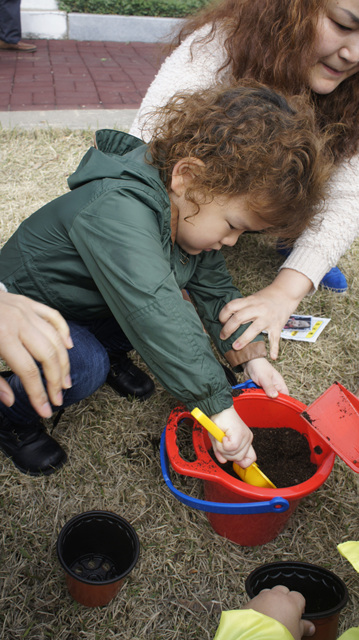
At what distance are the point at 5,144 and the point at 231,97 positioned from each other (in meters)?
2.11

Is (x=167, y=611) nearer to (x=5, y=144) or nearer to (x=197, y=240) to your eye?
(x=197, y=240)

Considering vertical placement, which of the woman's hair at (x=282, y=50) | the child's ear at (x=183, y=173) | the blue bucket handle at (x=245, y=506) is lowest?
the blue bucket handle at (x=245, y=506)

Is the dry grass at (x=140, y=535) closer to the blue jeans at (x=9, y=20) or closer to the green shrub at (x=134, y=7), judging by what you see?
the blue jeans at (x=9, y=20)

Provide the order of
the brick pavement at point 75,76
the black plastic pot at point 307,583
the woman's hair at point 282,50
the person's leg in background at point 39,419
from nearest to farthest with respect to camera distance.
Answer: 1. the black plastic pot at point 307,583
2. the person's leg in background at point 39,419
3. the woman's hair at point 282,50
4. the brick pavement at point 75,76

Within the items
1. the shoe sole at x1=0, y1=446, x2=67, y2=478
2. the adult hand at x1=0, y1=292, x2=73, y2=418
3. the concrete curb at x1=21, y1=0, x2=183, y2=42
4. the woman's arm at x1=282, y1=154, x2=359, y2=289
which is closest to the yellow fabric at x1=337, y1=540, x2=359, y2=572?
the adult hand at x1=0, y1=292, x2=73, y2=418

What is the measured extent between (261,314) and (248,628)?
951mm

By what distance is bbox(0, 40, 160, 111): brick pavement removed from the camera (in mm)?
4004

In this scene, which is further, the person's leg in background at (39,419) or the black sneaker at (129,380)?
the black sneaker at (129,380)

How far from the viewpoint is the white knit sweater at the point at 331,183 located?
1.87 meters

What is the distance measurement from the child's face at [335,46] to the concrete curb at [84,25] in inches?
168

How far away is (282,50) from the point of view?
5.16 feet

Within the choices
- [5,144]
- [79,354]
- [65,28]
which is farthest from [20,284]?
[65,28]

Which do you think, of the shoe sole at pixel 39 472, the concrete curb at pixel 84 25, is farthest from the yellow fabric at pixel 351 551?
the concrete curb at pixel 84 25

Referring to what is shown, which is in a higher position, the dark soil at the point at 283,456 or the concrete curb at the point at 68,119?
the concrete curb at the point at 68,119
